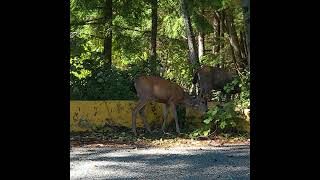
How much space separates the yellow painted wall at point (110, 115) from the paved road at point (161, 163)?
201cm

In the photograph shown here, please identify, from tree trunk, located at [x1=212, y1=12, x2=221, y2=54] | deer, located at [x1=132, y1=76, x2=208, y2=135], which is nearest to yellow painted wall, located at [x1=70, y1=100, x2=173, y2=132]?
deer, located at [x1=132, y1=76, x2=208, y2=135]

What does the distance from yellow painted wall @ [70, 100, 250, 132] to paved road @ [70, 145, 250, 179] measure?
2010mm

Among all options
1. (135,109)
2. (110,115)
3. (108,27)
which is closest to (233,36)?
(108,27)

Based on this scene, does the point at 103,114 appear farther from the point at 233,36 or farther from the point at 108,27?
the point at 233,36

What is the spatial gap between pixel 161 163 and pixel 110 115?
408 cm

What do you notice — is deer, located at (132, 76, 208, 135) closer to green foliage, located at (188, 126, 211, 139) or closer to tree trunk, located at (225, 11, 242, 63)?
green foliage, located at (188, 126, 211, 139)

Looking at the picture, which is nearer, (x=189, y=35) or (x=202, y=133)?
(x=202, y=133)

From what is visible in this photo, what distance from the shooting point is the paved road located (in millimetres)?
5465

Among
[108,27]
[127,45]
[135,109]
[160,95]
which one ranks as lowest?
[135,109]

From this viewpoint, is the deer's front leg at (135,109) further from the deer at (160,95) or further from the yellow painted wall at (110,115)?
the yellow painted wall at (110,115)

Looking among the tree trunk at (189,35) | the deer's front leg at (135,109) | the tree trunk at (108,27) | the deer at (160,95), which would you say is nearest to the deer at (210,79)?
the tree trunk at (189,35)

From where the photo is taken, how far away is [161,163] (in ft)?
20.9

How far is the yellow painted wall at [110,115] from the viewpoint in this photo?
392 inches
